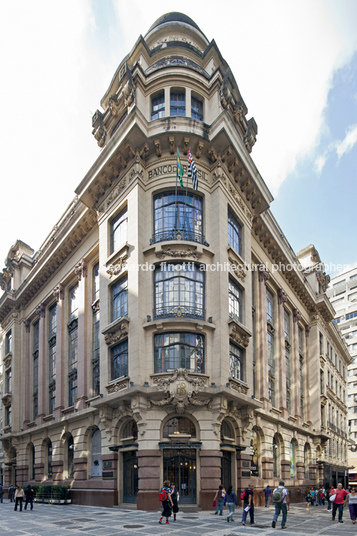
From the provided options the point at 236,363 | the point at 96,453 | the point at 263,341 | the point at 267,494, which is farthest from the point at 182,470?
the point at 263,341

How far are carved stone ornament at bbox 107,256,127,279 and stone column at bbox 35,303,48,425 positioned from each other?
18072mm

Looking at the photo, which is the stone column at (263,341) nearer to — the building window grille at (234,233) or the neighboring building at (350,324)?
the building window grille at (234,233)

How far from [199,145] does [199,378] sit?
49.2ft

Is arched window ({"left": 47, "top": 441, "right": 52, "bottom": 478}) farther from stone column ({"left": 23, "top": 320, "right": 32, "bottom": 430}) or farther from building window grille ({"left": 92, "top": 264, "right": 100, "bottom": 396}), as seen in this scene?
building window grille ({"left": 92, "top": 264, "right": 100, "bottom": 396})

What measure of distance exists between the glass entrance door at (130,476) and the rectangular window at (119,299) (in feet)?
27.7

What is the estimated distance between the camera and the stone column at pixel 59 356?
3806 cm

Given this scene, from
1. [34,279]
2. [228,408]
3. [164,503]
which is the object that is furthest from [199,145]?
[34,279]

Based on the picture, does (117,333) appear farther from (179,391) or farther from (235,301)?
(235,301)

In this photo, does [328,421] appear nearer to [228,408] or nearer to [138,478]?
[228,408]

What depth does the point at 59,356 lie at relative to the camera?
131ft

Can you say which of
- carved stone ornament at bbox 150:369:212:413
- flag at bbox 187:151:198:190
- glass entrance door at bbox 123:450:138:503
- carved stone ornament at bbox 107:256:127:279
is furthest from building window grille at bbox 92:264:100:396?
flag at bbox 187:151:198:190

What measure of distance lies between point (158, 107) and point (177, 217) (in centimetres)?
890

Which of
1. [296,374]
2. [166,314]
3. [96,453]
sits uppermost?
[166,314]

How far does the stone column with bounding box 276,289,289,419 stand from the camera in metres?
40.2
